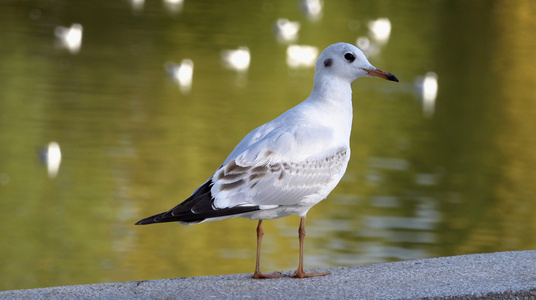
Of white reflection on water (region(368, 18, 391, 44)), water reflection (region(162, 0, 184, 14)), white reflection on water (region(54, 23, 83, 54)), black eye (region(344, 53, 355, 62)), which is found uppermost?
black eye (region(344, 53, 355, 62))

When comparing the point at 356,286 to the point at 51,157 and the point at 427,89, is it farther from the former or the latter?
the point at 427,89

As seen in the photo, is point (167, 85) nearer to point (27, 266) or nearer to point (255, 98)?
point (255, 98)

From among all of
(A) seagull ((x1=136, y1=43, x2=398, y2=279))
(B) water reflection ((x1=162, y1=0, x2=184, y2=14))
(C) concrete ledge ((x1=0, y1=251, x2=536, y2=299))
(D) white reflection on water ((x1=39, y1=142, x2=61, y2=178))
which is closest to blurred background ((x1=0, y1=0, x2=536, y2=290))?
(D) white reflection on water ((x1=39, y1=142, x2=61, y2=178))

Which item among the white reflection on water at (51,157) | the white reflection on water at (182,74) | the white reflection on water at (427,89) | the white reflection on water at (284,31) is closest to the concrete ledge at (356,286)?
the white reflection on water at (51,157)

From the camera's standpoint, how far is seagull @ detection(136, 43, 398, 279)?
4836mm

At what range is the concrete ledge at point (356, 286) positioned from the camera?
4859 millimetres

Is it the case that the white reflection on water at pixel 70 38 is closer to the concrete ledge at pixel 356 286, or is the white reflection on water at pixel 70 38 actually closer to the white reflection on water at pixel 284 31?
the white reflection on water at pixel 284 31

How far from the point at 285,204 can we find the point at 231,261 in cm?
424

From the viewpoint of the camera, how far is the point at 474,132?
14.6 meters

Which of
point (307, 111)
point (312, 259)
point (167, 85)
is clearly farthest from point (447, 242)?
point (167, 85)

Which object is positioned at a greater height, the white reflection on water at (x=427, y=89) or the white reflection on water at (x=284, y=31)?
the white reflection on water at (x=427, y=89)

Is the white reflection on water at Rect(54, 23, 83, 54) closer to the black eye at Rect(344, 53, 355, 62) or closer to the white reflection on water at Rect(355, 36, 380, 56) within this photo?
the white reflection on water at Rect(355, 36, 380, 56)

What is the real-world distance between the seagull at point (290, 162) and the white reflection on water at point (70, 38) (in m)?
13.5

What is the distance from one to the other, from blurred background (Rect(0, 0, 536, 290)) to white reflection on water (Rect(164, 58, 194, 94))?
4cm
